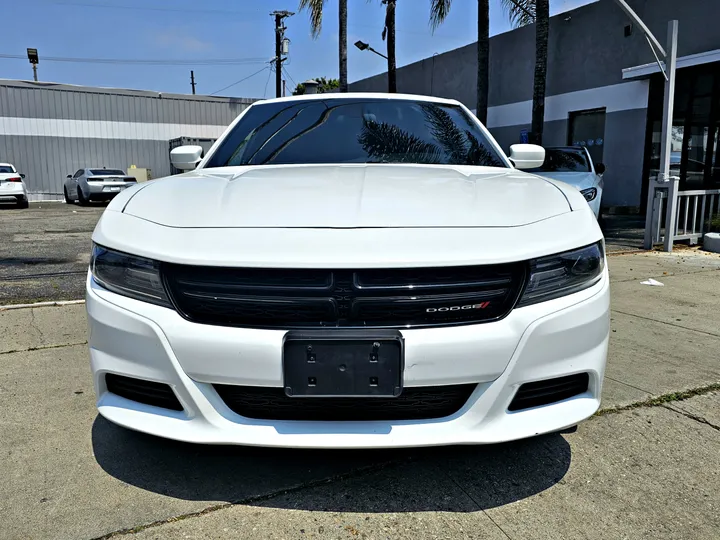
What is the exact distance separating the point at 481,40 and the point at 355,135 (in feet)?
40.3

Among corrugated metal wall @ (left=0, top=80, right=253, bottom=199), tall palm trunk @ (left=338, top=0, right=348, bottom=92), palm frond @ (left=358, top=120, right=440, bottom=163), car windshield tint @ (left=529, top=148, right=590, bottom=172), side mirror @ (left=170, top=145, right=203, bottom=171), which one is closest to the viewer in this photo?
palm frond @ (left=358, top=120, right=440, bottom=163)

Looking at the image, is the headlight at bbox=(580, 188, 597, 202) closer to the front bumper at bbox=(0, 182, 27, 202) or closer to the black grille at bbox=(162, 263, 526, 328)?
the black grille at bbox=(162, 263, 526, 328)

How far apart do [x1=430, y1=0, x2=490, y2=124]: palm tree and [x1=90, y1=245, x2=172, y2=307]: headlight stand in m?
13.6

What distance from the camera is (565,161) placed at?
932cm

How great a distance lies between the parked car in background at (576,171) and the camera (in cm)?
836

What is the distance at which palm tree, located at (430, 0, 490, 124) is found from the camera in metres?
13.8

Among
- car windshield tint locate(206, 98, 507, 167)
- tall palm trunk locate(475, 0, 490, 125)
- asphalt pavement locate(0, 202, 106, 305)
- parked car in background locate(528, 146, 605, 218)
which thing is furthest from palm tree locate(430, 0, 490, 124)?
car windshield tint locate(206, 98, 507, 167)

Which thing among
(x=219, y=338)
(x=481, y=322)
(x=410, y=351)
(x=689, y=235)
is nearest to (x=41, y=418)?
(x=219, y=338)

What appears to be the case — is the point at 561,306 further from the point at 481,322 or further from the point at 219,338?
the point at 219,338

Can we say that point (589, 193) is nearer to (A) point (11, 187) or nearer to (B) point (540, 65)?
(B) point (540, 65)

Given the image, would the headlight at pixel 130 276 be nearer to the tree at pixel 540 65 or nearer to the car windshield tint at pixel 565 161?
the car windshield tint at pixel 565 161

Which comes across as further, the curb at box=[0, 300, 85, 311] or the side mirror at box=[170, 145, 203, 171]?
the curb at box=[0, 300, 85, 311]

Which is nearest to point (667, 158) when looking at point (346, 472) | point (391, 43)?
point (346, 472)

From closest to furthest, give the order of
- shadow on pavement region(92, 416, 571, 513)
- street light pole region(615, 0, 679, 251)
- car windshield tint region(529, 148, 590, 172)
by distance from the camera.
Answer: shadow on pavement region(92, 416, 571, 513), street light pole region(615, 0, 679, 251), car windshield tint region(529, 148, 590, 172)
